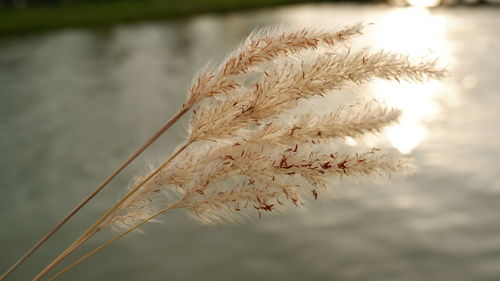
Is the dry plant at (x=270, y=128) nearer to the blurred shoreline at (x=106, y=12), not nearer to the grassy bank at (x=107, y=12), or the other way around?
the blurred shoreline at (x=106, y=12)

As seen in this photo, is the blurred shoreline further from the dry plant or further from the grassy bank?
the dry plant

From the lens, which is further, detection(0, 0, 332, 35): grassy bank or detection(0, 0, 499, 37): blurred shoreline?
detection(0, 0, 332, 35): grassy bank

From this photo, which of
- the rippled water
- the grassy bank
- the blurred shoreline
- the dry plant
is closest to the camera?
the dry plant

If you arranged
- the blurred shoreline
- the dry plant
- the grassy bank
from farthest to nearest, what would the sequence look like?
the grassy bank, the blurred shoreline, the dry plant

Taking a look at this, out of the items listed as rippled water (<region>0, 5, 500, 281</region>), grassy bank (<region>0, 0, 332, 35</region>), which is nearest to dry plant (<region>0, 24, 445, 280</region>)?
rippled water (<region>0, 5, 500, 281</region>)

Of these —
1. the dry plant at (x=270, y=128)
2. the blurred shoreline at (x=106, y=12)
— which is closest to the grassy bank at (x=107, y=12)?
the blurred shoreline at (x=106, y=12)

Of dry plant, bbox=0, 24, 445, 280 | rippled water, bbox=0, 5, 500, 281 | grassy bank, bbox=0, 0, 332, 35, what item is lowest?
dry plant, bbox=0, 24, 445, 280

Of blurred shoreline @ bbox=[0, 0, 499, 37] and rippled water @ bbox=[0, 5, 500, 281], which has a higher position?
blurred shoreline @ bbox=[0, 0, 499, 37]
